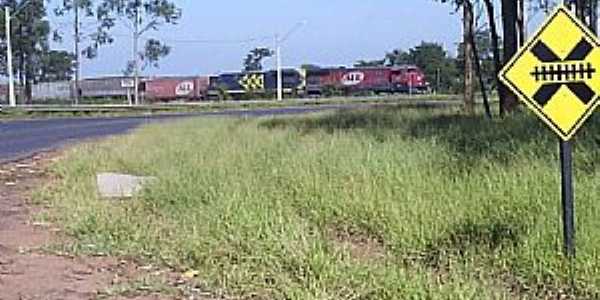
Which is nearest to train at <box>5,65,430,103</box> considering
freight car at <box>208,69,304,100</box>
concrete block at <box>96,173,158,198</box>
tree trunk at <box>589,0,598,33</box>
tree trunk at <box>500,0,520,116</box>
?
freight car at <box>208,69,304,100</box>

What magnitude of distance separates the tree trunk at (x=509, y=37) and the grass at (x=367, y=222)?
11.0 metres

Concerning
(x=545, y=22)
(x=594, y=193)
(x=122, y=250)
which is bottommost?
(x=122, y=250)

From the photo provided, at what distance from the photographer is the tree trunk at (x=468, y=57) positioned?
3222 cm

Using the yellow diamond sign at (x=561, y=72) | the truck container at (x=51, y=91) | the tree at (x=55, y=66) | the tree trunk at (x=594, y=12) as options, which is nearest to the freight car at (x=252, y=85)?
the truck container at (x=51, y=91)

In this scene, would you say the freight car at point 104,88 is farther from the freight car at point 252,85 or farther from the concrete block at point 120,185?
the concrete block at point 120,185

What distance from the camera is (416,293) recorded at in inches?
263

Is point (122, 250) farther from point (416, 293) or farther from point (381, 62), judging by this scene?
point (381, 62)

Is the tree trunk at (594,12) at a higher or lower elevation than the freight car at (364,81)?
higher

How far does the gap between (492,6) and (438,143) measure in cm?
1516

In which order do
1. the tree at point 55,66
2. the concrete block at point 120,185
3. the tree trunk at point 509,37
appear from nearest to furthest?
the concrete block at point 120,185, the tree trunk at point 509,37, the tree at point 55,66

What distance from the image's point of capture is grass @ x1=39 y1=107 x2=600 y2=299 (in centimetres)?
734

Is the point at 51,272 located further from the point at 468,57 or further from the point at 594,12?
the point at 594,12

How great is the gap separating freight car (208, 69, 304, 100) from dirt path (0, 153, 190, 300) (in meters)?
85.9

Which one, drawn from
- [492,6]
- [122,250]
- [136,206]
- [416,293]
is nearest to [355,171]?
[136,206]
